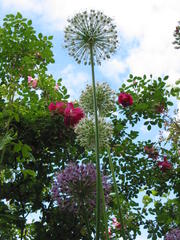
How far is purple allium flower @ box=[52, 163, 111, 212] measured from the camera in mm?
2121

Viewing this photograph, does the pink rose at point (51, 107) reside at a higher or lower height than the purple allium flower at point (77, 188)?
higher

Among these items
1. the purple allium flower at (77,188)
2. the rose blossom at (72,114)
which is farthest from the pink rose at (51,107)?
the purple allium flower at (77,188)

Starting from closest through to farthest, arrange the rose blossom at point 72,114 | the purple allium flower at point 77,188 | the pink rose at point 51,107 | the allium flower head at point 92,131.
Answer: the allium flower head at point 92,131 → the purple allium flower at point 77,188 → the rose blossom at point 72,114 → the pink rose at point 51,107

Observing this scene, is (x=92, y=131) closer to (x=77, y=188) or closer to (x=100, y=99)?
(x=100, y=99)

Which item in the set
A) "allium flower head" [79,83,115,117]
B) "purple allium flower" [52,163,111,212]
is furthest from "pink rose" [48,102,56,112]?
"purple allium flower" [52,163,111,212]

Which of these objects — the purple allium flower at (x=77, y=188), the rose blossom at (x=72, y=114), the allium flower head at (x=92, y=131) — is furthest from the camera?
the rose blossom at (x=72, y=114)

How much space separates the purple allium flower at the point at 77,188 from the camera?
2121 millimetres

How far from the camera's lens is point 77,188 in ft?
6.99

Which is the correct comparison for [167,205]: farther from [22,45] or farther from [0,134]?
[22,45]

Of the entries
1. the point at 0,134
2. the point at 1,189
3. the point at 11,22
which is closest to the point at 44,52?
the point at 11,22

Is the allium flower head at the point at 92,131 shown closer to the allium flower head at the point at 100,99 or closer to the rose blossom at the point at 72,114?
the allium flower head at the point at 100,99

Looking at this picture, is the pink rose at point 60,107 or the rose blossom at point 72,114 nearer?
the rose blossom at point 72,114

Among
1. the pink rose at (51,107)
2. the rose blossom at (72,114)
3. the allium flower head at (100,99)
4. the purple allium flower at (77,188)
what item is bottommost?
the purple allium flower at (77,188)

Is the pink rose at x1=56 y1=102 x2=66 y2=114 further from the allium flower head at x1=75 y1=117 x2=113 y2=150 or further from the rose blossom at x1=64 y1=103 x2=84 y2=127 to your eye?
the allium flower head at x1=75 y1=117 x2=113 y2=150
